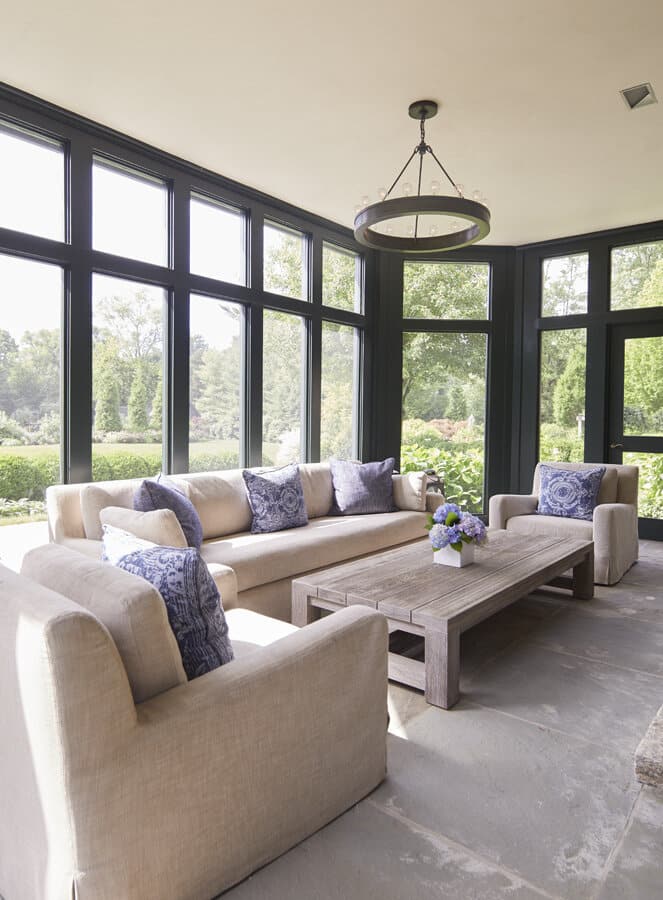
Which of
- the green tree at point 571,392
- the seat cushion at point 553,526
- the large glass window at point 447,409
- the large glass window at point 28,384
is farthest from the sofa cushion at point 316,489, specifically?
the green tree at point 571,392

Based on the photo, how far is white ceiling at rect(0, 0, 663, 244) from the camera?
270 centimetres

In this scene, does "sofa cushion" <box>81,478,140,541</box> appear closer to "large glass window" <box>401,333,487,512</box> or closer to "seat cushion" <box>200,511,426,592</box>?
"seat cushion" <box>200,511,426,592</box>

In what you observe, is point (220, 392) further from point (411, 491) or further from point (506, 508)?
point (506, 508)

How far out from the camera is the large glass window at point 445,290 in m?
6.29

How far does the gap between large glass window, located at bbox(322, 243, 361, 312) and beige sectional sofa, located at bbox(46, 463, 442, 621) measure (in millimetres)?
1806

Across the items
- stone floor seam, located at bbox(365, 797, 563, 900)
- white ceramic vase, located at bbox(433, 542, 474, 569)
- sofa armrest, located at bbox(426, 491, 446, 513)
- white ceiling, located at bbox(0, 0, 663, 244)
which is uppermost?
white ceiling, located at bbox(0, 0, 663, 244)

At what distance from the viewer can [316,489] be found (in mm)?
4742

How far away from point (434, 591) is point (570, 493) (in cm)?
245

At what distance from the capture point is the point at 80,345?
3.72 meters

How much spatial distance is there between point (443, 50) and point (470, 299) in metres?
3.66

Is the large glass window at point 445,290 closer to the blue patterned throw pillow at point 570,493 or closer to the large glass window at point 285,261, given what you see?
the large glass window at point 285,261

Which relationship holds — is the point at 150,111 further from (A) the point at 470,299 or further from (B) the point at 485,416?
(B) the point at 485,416

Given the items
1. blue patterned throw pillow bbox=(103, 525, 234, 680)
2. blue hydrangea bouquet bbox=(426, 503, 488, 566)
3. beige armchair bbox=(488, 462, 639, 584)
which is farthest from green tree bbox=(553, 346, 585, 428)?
blue patterned throw pillow bbox=(103, 525, 234, 680)

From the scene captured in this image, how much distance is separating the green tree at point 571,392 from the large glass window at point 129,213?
4222 millimetres
